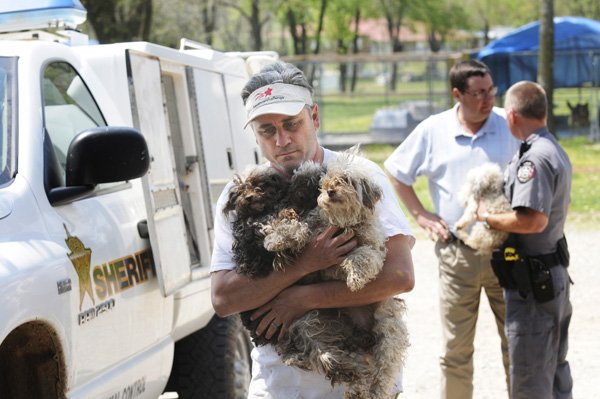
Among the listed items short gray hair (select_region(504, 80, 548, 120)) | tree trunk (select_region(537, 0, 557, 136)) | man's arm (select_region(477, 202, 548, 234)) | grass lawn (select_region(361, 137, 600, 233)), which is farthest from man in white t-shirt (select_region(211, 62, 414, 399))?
tree trunk (select_region(537, 0, 557, 136))

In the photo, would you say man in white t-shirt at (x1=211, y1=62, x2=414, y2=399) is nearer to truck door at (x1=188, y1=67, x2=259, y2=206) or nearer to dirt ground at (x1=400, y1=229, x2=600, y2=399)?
truck door at (x1=188, y1=67, x2=259, y2=206)

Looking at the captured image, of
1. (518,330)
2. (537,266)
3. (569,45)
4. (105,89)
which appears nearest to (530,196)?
(537,266)

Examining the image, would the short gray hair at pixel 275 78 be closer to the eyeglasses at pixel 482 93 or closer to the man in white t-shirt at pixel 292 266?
the man in white t-shirt at pixel 292 266

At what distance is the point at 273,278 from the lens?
3143 mm

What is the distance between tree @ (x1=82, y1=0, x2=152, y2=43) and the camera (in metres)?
20.7

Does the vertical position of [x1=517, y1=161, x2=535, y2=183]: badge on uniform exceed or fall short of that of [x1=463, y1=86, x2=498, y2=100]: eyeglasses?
it falls short

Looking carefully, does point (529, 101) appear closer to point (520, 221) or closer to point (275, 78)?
point (520, 221)

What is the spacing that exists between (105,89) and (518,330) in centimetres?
271

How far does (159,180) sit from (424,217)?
2.00 m

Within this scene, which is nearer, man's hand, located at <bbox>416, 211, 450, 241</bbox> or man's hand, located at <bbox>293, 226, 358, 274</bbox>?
man's hand, located at <bbox>293, 226, 358, 274</bbox>

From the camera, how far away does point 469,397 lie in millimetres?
6227

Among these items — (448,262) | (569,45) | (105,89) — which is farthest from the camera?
(569,45)

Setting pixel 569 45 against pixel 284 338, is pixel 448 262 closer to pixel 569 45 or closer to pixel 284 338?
pixel 284 338

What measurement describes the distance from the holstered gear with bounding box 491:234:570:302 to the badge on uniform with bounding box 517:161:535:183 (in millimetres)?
410
